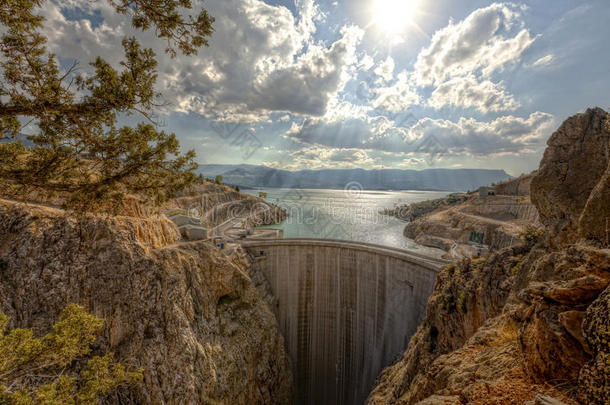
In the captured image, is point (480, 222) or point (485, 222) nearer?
point (485, 222)

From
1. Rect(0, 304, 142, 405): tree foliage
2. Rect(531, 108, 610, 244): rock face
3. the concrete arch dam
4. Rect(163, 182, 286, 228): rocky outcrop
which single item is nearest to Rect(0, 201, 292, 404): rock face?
the concrete arch dam

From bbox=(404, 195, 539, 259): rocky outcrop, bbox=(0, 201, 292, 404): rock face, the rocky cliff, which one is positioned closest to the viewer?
the rocky cliff

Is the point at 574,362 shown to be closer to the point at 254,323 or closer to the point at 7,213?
the point at 254,323

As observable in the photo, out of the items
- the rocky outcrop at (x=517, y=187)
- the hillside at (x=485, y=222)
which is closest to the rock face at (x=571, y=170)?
the hillside at (x=485, y=222)

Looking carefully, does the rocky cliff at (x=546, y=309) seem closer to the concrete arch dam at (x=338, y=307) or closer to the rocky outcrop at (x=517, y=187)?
the concrete arch dam at (x=338, y=307)

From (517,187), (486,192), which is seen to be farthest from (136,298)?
(517,187)

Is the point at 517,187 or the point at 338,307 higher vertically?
the point at 517,187

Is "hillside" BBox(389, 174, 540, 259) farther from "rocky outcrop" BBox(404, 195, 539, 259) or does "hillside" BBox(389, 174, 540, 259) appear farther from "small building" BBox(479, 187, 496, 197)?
"small building" BBox(479, 187, 496, 197)

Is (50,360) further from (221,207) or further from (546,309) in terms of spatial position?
(221,207)
